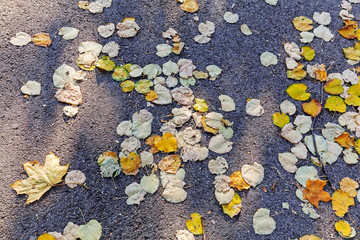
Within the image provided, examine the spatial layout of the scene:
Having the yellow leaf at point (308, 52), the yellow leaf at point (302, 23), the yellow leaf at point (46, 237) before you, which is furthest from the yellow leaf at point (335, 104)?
the yellow leaf at point (46, 237)

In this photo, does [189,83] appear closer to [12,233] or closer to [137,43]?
[137,43]

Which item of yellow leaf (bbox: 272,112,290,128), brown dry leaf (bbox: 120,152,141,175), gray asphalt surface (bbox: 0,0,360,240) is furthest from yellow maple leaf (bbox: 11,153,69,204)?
yellow leaf (bbox: 272,112,290,128)

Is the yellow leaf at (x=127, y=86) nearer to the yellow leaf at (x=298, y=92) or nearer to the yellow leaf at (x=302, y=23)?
the yellow leaf at (x=298, y=92)

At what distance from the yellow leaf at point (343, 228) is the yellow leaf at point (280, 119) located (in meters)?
0.71

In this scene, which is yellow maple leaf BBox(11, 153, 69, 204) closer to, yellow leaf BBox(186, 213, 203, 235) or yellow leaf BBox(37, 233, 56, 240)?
yellow leaf BBox(37, 233, 56, 240)

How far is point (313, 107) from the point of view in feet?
6.86

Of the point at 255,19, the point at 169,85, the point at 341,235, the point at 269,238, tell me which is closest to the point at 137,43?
the point at 169,85

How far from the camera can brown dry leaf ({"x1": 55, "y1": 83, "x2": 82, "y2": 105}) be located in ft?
6.53

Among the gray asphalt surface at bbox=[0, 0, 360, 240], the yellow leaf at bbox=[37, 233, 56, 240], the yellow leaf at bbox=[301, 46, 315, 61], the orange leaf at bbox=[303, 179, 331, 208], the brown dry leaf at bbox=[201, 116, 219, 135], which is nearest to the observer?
the yellow leaf at bbox=[37, 233, 56, 240]

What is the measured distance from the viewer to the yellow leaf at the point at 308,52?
2319mm

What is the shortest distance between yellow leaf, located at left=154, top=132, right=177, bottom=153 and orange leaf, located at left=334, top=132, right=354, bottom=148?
3.81 ft

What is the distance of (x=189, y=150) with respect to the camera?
188cm

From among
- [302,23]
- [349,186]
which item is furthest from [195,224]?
[302,23]

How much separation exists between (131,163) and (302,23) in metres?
1.96
